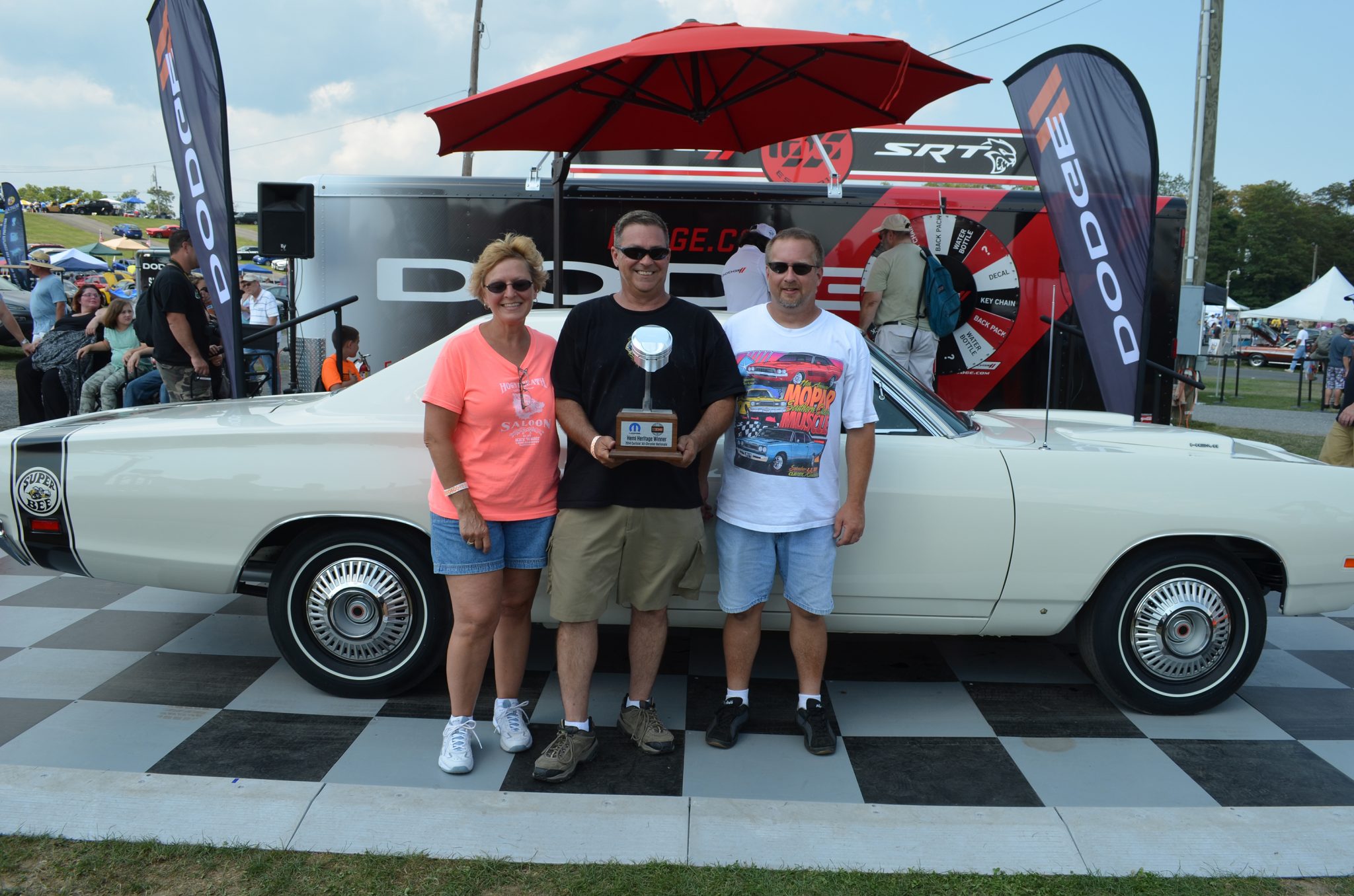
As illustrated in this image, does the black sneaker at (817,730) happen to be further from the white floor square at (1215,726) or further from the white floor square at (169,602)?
the white floor square at (169,602)

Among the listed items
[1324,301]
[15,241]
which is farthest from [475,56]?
[1324,301]

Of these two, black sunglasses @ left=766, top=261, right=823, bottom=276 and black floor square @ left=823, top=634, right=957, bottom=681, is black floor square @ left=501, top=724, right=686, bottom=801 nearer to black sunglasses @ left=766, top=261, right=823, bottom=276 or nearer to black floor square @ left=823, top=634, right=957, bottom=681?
black floor square @ left=823, top=634, right=957, bottom=681

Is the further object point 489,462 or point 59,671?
point 59,671

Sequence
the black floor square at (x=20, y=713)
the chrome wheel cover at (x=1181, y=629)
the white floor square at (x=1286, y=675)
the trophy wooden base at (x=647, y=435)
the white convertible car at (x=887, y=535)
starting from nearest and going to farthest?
the trophy wooden base at (x=647, y=435), the black floor square at (x=20, y=713), the white convertible car at (x=887, y=535), the chrome wheel cover at (x=1181, y=629), the white floor square at (x=1286, y=675)

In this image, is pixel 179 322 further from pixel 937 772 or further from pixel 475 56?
pixel 475 56

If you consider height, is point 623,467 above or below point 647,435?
below

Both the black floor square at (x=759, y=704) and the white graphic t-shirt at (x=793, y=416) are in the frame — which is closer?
the white graphic t-shirt at (x=793, y=416)

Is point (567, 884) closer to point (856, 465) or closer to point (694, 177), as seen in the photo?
point (856, 465)

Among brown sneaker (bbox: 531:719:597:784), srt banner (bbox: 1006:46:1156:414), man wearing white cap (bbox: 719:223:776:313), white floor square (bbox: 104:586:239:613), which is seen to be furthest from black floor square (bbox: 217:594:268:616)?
srt banner (bbox: 1006:46:1156:414)

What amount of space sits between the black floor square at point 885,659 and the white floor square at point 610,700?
678 mm

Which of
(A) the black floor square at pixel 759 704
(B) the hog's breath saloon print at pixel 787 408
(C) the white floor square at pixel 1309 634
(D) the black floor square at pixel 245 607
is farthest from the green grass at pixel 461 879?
(C) the white floor square at pixel 1309 634

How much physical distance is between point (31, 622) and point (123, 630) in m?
0.44

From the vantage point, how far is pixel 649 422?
9.53 feet

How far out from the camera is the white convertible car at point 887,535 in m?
3.60
